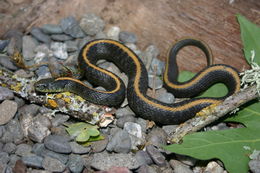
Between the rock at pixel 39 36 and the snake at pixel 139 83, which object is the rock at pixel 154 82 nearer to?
the snake at pixel 139 83

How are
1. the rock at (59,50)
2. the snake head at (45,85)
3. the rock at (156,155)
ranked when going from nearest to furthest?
the rock at (156,155) → the snake head at (45,85) → the rock at (59,50)

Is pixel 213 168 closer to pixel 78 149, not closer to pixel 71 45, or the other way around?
pixel 78 149

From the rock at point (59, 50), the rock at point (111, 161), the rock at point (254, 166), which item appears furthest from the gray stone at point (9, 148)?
the rock at point (254, 166)

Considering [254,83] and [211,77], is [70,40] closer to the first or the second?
[211,77]

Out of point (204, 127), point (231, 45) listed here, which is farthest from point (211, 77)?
point (204, 127)

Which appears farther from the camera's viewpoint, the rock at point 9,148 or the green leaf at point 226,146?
the rock at point 9,148

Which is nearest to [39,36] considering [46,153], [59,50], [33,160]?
[59,50]

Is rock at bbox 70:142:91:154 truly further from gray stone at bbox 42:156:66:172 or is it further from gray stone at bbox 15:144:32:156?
gray stone at bbox 15:144:32:156
